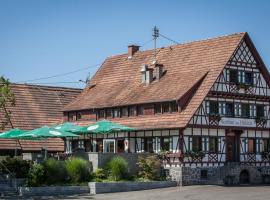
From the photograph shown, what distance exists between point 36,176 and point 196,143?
1308 centimetres

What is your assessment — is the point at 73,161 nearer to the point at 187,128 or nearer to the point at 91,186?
the point at 91,186

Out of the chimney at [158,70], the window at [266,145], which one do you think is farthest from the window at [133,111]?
the window at [266,145]

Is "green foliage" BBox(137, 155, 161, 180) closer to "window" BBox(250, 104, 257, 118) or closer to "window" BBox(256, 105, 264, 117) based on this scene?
"window" BBox(250, 104, 257, 118)

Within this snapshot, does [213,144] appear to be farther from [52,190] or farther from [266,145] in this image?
[52,190]

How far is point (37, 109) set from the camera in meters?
59.8

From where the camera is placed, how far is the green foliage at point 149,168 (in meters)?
44.4

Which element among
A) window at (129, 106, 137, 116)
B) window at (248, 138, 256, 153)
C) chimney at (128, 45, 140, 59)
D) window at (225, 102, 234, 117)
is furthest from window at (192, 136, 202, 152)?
chimney at (128, 45, 140, 59)

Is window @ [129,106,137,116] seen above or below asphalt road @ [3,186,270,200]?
above

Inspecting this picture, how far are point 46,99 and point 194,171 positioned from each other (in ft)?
68.1

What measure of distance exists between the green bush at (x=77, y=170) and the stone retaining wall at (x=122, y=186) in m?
1.13

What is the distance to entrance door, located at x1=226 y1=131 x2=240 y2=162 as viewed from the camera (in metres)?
49.2

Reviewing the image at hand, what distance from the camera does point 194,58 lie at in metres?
51.5

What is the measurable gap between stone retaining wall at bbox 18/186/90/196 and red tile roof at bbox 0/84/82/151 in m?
15.7

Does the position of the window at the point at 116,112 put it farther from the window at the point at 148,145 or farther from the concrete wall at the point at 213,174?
the concrete wall at the point at 213,174
